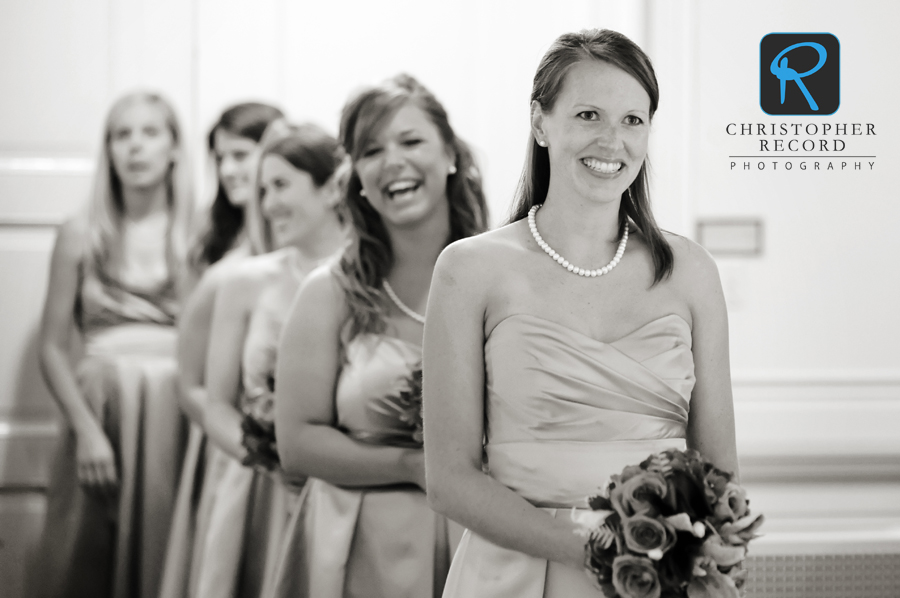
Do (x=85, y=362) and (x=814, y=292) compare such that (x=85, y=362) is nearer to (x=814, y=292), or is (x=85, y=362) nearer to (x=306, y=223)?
(x=306, y=223)

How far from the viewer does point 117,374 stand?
285 centimetres

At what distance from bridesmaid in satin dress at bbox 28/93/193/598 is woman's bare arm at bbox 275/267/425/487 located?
1.09 meters

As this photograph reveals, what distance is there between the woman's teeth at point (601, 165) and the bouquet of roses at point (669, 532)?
380 millimetres

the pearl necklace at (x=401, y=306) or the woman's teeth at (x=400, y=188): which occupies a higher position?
the woman's teeth at (x=400, y=188)

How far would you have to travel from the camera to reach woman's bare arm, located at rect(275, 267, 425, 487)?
183 centimetres

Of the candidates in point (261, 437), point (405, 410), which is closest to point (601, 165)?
point (405, 410)

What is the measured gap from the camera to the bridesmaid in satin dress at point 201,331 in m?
2.81

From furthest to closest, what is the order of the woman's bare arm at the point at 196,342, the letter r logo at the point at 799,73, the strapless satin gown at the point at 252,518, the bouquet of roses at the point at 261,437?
the woman's bare arm at the point at 196,342
the strapless satin gown at the point at 252,518
the letter r logo at the point at 799,73
the bouquet of roses at the point at 261,437

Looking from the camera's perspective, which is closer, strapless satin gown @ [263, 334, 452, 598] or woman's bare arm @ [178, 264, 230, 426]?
strapless satin gown @ [263, 334, 452, 598]

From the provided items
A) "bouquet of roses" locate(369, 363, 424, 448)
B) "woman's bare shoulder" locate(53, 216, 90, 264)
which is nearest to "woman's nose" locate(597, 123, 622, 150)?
"bouquet of roses" locate(369, 363, 424, 448)

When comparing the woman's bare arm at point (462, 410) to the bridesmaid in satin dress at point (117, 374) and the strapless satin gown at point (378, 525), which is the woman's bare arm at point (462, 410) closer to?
the strapless satin gown at point (378, 525)

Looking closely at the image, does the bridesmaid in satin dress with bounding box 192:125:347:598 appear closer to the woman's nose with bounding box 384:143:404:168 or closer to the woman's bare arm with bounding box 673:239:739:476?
the woman's nose with bounding box 384:143:404:168

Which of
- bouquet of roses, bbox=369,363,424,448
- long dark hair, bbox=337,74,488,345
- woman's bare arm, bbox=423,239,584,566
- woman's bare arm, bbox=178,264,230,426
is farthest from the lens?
woman's bare arm, bbox=178,264,230,426

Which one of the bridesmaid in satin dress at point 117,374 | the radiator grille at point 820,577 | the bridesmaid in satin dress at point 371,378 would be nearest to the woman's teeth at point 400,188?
the bridesmaid in satin dress at point 371,378
